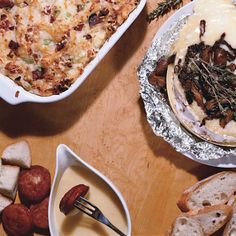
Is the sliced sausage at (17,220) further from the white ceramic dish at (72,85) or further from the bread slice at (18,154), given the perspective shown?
the white ceramic dish at (72,85)

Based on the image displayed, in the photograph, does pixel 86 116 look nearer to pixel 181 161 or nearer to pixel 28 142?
pixel 28 142

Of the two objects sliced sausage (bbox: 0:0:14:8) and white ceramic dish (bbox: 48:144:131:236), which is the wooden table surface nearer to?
white ceramic dish (bbox: 48:144:131:236)

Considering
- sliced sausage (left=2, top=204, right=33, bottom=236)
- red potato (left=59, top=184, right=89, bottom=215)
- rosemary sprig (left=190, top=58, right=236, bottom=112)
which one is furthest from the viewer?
sliced sausage (left=2, top=204, right=33, bottom=236)

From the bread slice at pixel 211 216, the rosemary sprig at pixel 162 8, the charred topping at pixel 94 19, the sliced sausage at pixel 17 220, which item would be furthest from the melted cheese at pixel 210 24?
the sliced sausage at pixel 17 220

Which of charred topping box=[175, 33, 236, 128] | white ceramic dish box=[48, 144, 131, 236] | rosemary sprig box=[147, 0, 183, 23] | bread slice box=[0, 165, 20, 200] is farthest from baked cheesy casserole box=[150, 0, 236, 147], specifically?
bread slice box=[0, 165, 20, 200]

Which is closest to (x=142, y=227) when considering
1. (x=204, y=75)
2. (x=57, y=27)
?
(x=204, y=75)

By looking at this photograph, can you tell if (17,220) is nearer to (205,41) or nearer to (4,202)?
(4,202)
